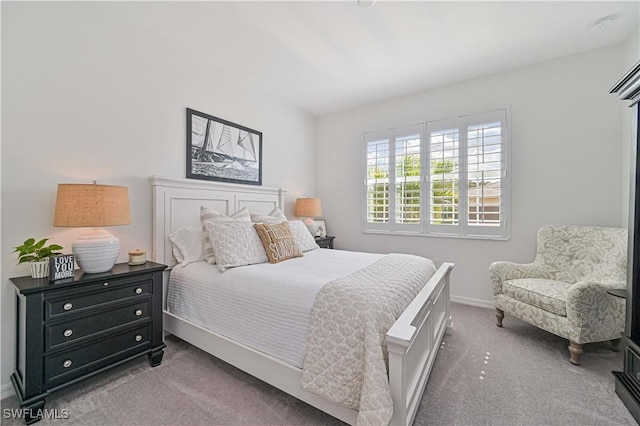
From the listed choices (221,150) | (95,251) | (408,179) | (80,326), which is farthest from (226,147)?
(408,179)

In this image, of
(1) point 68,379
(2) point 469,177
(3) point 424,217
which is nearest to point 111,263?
(1) point 68,379

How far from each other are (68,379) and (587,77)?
4.91 meters

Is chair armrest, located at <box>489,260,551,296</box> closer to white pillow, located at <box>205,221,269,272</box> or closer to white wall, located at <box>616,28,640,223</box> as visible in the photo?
white wall, located at <box>616,28,640,223</box>

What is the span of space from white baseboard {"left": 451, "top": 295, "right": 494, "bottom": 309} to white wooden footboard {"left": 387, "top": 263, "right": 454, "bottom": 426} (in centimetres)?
135

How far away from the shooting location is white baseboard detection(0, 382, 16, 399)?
5.32 ft

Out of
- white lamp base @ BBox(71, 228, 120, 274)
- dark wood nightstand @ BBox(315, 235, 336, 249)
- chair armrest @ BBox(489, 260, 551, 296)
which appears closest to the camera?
white lamp base @ BBox(71, 228, 120, 274)

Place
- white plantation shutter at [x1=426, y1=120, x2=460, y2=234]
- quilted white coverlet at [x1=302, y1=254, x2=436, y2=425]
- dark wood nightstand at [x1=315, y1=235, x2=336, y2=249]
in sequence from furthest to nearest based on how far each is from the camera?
1. dark wood nightstand at [x1=315, y1=235, x2=336, y2=249]
2. white plantation shutter at [x1=426, y1=120, x2=460, y2=234]
3. quilted white coverlet at [x1=302, y1=254, x2=436, y2=425]

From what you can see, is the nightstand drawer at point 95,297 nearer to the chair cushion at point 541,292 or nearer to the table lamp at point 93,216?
the table lamp at point 93,216

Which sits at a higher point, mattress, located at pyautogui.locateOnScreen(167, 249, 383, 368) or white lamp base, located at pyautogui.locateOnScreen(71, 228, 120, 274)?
white lamp base, located at pyautogui.locateOnScreen(71, 228, 120, 274)

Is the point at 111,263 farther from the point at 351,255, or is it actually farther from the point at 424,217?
the point at 424,217

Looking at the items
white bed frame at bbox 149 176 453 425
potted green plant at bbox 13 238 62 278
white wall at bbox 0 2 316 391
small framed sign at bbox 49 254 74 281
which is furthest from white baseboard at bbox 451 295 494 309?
potted green plant at bbox 13 238 62 278

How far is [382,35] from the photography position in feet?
7.80

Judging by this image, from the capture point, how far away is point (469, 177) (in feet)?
10.4

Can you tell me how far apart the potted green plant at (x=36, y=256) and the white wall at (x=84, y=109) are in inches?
6.8
